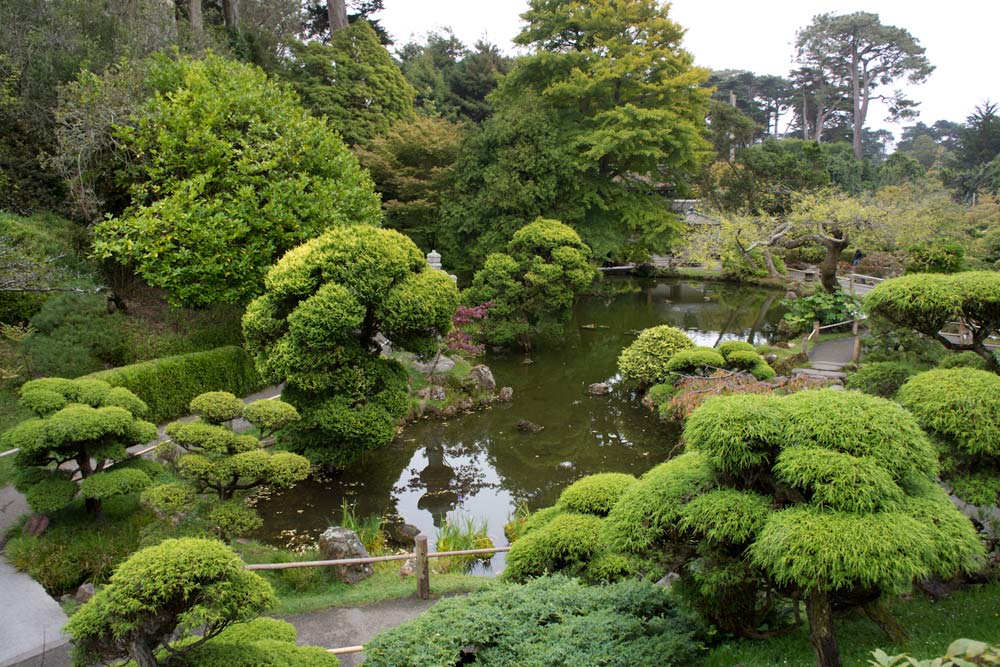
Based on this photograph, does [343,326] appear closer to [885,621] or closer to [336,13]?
[885,621]

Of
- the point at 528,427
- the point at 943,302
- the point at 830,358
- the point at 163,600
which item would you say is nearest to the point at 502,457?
the point at 528,427

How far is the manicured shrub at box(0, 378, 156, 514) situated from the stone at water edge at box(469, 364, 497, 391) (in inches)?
287

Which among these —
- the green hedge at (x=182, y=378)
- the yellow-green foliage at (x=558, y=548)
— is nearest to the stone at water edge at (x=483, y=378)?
the green hedge at (x=182, y=378)

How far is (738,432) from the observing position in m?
3.59

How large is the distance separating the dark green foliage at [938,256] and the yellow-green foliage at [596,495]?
652 cm

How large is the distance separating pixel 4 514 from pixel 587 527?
270 inches

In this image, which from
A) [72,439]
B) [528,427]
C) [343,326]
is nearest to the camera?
[72,439]

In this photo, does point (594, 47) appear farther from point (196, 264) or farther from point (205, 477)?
point (205, 477)

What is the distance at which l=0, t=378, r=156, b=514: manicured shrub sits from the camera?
6.35m

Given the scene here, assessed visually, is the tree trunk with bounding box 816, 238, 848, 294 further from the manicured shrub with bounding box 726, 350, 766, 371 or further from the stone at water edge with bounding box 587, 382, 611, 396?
the stone at water edge with bounding box 587, 382, 611, 396

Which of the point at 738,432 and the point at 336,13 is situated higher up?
the point at 336,13

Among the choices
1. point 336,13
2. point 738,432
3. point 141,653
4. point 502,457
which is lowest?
point 502,457

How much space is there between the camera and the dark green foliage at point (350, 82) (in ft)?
68.7

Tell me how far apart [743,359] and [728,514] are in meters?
9.48
